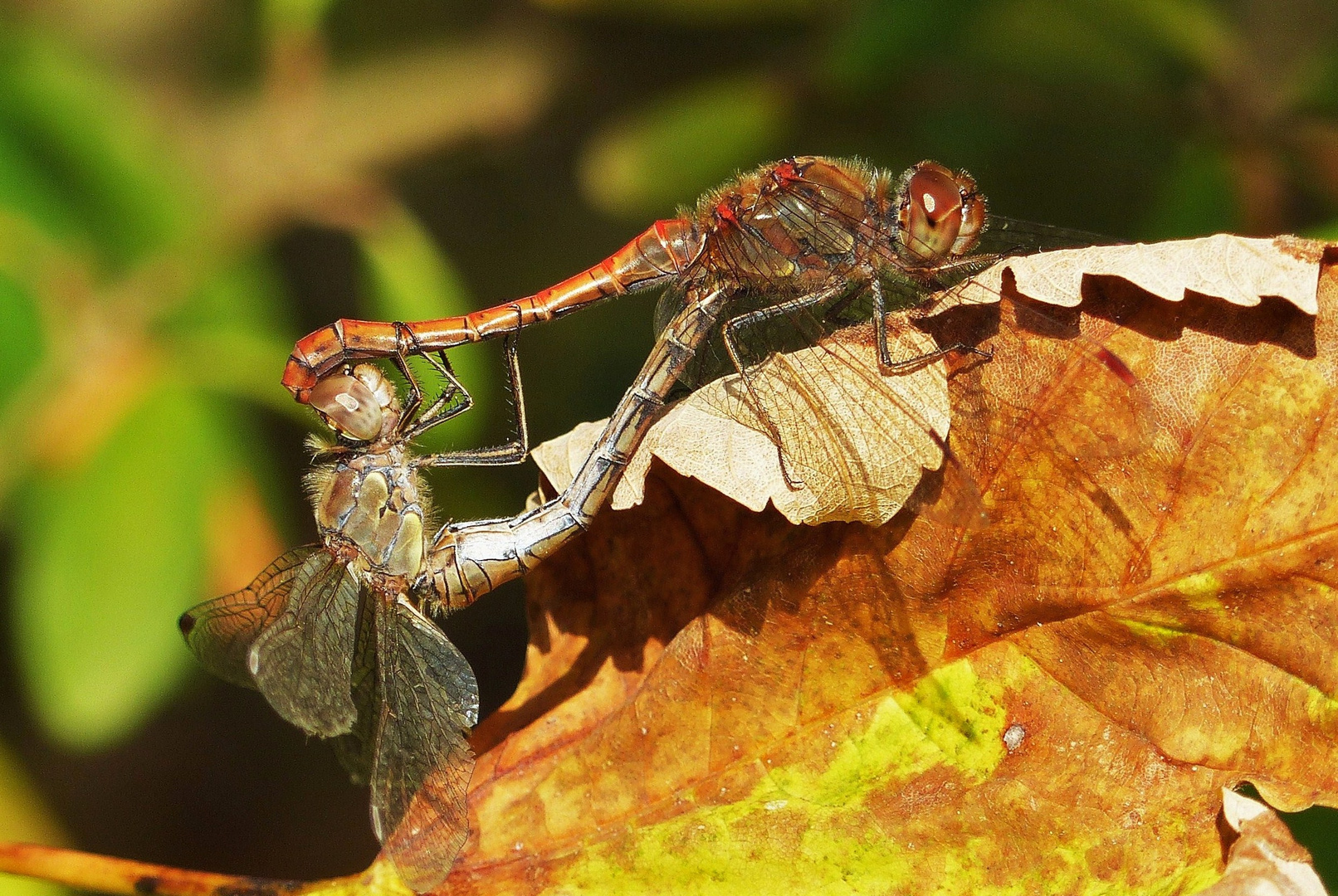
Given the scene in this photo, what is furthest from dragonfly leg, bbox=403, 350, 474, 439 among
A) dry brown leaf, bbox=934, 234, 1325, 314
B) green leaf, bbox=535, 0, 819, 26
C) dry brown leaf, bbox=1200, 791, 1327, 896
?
dry brown leaf, bbox=1200, 791, 1327, 896

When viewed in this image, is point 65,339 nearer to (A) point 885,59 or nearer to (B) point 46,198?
(B) point 46,198

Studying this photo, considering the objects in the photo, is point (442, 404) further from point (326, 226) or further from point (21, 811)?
point (21, 811)

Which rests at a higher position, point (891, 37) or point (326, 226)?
point (891, 37)

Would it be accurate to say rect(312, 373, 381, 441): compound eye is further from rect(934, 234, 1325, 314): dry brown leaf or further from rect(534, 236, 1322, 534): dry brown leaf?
rect(934, 234, 1325, 314): dry brown leaf

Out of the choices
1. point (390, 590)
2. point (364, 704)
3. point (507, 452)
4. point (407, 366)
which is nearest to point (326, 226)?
point (407, 366)

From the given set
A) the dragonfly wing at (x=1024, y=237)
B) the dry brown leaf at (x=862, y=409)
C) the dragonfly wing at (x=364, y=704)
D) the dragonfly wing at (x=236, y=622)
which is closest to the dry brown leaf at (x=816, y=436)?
the dry brown leaf at (x=862, y=409)
